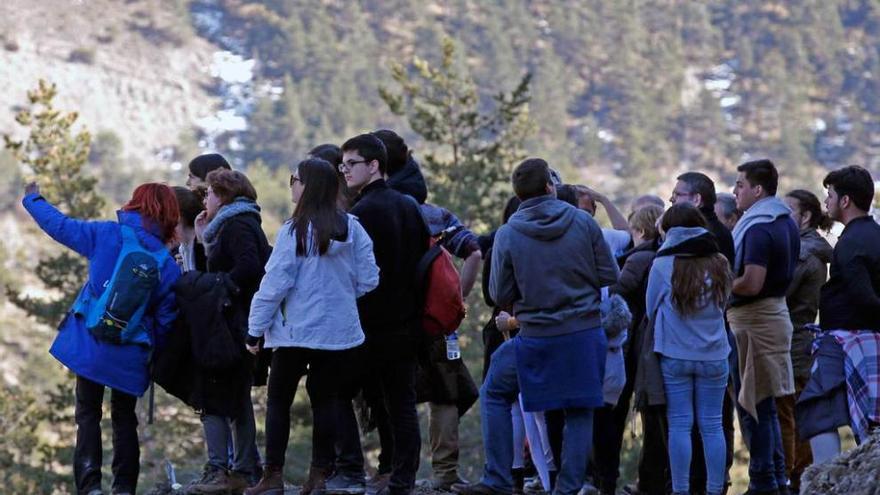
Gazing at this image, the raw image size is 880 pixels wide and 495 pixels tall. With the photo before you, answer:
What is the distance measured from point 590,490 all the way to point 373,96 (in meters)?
122

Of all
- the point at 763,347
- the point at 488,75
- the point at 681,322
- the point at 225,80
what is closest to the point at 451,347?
the point at 681,322

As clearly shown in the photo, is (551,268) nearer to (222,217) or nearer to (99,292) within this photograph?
(222,217)

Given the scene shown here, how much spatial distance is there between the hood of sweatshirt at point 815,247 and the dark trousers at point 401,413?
249cm

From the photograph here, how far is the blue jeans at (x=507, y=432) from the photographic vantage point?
6.66 m

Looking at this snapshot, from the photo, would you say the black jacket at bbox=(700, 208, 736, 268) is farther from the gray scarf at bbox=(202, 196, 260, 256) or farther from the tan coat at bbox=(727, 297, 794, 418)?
the gray scarf at bbox=(202, 196, 260, 256)

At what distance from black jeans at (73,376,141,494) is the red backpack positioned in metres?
1.43

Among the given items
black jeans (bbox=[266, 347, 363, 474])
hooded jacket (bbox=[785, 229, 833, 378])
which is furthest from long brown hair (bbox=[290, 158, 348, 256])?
hooded jacket (bbox=[785, 229, 833, 378])

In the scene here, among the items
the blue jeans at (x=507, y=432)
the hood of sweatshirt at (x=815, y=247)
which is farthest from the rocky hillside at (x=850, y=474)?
the hood of sweatshirt at (x=815, y=247)

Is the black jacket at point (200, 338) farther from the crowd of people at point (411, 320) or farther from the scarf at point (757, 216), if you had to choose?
the scarf at point (757, 216)

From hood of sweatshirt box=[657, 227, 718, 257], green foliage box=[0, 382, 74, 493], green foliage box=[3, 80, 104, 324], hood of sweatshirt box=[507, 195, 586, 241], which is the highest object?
green foliage box=[3, 80, 104, 324]

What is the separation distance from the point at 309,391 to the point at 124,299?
3.05 ft

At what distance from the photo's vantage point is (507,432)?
6914 millimetres

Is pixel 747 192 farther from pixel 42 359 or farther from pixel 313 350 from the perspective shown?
pixel 42 359

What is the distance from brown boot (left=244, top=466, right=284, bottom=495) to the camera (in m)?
6.43
